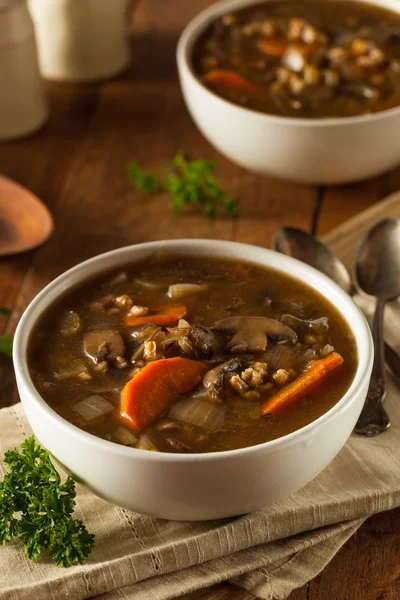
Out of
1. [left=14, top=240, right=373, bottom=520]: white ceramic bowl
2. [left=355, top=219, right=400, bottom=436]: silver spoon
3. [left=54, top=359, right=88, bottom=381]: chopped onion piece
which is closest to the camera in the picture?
[left=14, top=240, right=373, bottom=520]: white ceramic bowl

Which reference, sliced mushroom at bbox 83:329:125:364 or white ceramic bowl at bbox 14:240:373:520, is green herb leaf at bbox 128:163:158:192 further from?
white ceramic bowl at bbox 14:240:373:520

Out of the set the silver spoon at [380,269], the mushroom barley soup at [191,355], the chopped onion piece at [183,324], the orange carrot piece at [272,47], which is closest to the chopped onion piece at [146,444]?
the mushroom barley soup at [191,355]

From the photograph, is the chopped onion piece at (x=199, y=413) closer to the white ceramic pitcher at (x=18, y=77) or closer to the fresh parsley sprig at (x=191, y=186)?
the fresh parsley sprig at (x=191, y=186)

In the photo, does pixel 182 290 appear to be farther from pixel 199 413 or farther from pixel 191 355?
pixel 199 413

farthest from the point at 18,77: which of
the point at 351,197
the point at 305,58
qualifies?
the point at 351,197

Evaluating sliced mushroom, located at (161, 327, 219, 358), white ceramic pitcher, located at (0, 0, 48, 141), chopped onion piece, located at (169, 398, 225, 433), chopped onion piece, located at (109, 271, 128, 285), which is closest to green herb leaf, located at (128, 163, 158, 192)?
white ceramic pitcher, located at (0, 0, 48, 141)
